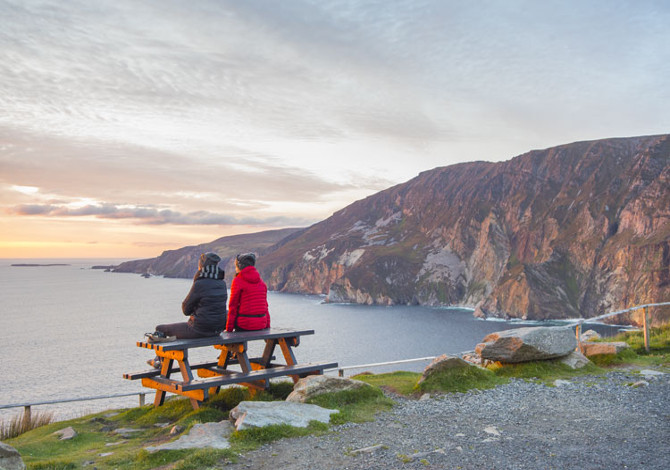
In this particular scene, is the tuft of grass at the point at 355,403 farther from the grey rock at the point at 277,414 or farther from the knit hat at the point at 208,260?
the knit hat at the point at 208,260

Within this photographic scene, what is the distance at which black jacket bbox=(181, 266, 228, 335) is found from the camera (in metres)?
10.7

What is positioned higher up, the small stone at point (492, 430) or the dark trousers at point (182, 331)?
the dark trousers at point (182, 331)

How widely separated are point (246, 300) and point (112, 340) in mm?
99213

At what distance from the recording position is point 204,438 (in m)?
8.05

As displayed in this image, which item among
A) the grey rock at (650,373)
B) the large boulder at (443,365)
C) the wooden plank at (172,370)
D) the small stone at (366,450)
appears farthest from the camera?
the grey rock at (650,373)

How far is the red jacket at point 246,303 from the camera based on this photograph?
1168 centimetres

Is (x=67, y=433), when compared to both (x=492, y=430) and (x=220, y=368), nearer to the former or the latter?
(x=220, y=368)

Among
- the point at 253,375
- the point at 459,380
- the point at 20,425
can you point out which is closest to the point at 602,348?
the point at 459,380

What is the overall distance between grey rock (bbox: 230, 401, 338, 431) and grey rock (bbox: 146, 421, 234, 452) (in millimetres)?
229

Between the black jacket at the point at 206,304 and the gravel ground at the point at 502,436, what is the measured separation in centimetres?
355

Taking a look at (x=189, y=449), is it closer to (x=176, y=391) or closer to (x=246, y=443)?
(x=246, y=443)

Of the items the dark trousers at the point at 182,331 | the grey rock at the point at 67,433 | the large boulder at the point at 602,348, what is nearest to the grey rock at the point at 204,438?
the dark trousers at the point at 182,331

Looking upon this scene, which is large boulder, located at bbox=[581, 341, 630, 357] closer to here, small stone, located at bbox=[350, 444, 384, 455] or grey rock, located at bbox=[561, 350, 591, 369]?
grey rock, located at bbox=[561, 350, 591, 369]

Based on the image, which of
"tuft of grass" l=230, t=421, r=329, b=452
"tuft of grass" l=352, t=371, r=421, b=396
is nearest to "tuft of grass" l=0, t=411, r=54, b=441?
"tuft of grass" l=230, t=421, r=329, b=452
